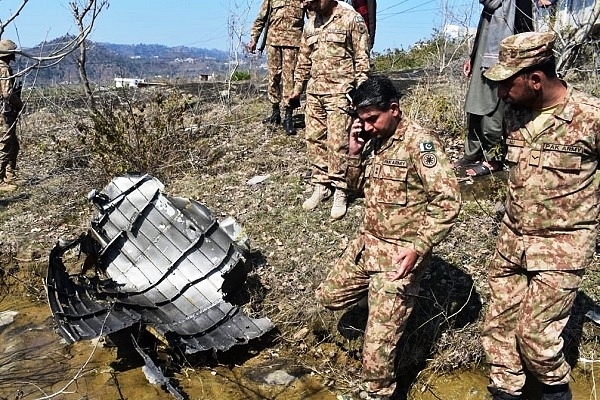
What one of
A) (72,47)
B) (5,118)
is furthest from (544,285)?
(5,118)

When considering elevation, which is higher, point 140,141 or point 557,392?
point 140,141

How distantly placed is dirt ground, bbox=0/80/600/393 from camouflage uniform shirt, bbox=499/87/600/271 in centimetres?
105

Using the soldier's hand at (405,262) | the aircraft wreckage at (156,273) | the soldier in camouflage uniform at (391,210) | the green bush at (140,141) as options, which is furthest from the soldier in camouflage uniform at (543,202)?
the green bush at (140,141)

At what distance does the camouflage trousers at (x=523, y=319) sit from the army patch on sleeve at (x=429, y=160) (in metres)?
0.55

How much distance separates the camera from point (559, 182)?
259 cm

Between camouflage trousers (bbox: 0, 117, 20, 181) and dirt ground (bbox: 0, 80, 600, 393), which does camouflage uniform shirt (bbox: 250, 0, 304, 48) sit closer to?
dirt ground (bbox: 0, 80, 600, 393)

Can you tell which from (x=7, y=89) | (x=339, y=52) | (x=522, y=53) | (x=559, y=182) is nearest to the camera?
(x=522, y=53)

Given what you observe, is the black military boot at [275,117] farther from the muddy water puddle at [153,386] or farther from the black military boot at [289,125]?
the muddy water puddle at [153,386]

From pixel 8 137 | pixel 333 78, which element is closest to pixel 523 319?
pixel 333 78

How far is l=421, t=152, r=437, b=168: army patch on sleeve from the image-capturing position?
2.74 m

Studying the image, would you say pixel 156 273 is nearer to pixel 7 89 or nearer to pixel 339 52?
pixel 339 52

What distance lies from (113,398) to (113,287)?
1.05 m

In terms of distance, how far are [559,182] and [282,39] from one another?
4431 millimetres

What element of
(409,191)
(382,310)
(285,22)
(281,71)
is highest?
(285,22)
